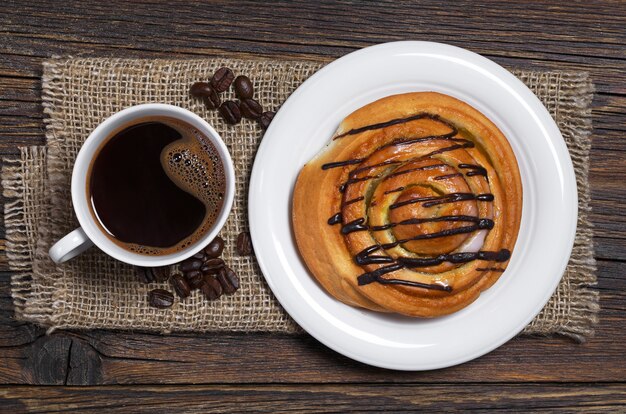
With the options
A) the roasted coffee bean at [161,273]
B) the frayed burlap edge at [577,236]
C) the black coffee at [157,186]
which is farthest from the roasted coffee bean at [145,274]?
the frayed burlap edge at [577,236]

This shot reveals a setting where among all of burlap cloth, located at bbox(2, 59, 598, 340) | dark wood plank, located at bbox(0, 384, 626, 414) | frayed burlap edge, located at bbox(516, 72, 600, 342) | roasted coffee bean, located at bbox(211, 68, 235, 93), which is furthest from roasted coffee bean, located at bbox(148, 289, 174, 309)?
frayed burlap edge, located at bbox(516, 72, 600, 342)

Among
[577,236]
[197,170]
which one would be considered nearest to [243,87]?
[197,170]

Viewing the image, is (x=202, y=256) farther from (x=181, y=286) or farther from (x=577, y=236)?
(x=577, y=236)

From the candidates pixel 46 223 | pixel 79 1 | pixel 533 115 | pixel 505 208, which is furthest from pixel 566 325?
pixel 79 1

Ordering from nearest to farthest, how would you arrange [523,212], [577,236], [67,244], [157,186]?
[67,244] < [157,186] < [523,212] < [577,236]

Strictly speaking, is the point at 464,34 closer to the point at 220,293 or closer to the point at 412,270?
the point at 412,270

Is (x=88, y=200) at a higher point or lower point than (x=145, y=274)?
higher
